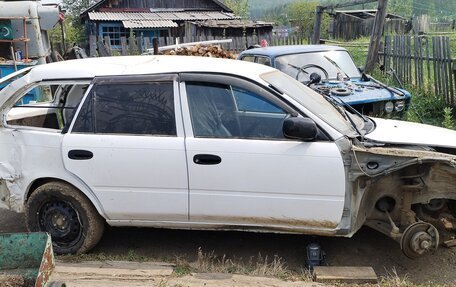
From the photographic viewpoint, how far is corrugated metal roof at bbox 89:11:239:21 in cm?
3058

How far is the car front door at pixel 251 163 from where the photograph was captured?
4.20 metres

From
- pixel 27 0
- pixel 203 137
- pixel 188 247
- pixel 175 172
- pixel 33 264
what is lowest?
pixel 188 247

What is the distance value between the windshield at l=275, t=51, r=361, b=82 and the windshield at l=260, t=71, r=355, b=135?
3.22 metres

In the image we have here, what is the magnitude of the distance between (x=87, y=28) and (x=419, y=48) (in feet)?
88.9

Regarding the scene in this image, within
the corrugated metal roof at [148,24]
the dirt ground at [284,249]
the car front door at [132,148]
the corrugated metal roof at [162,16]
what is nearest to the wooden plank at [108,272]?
the dirt ground at [284,249]

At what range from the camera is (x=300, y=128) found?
4137 mm

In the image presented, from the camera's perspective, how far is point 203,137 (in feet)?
14.4

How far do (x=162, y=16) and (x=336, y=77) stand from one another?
81.2 ft

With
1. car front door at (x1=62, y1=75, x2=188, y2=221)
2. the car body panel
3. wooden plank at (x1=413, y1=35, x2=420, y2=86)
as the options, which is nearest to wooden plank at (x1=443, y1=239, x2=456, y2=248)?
the car body panel

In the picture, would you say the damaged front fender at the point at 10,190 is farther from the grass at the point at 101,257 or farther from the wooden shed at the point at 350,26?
the wooden shed at the point at 350,26

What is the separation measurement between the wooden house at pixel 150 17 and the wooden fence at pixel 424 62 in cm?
1527

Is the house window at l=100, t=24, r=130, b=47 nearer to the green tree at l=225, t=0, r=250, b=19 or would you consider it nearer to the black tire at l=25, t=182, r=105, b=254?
the green tree at l=225, t=0, r=250, b=19

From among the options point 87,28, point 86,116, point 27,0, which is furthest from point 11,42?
point 87,28

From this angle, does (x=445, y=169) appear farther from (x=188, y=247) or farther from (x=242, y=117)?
(x=188, y=247)
